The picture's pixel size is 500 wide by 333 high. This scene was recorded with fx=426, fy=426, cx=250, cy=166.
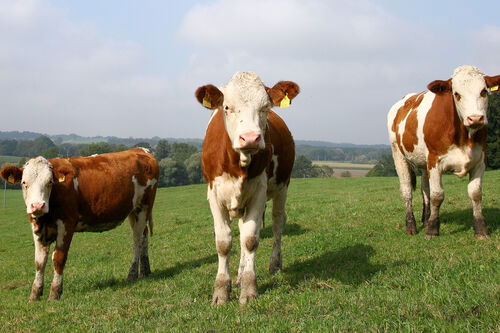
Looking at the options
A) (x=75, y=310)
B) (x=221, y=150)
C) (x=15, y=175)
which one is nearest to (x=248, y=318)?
(x=221, y=150)

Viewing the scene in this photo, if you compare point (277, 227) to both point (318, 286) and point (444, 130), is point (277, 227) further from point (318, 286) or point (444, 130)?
point (444, 130)

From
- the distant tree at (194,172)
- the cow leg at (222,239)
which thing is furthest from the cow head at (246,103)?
the distant tree at (194,172)

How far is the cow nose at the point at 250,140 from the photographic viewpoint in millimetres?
4699

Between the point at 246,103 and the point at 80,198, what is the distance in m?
4.95

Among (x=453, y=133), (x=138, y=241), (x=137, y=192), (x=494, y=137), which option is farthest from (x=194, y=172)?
(x=453, y=133)

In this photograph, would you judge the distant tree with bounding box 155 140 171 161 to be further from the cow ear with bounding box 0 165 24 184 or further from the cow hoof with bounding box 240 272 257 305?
the cow hoof with bounding box 240 272 257 305

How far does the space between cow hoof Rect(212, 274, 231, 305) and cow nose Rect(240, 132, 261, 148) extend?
2.11 m

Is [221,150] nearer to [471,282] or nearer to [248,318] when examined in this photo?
[248,318]

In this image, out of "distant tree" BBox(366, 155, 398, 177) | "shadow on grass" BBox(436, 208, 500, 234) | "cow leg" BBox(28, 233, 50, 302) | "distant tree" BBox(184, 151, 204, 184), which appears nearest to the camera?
"cow leg" BBox(28, 233, 50, 302)

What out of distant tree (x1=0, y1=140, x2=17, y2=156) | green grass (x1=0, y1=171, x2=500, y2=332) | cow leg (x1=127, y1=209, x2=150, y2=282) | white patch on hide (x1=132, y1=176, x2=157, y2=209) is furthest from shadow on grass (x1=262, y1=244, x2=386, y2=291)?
distant tree (x1=0, y1=140, x2=17, y2=156)

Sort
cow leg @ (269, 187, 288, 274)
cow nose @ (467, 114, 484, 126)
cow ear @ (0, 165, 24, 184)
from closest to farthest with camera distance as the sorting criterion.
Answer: cow nose @ (467, 114, 484, 126)
cow leg @ (269, 187, 288, 274)
cow ear @ (0, 165, 24, 184)

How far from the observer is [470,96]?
7.32m

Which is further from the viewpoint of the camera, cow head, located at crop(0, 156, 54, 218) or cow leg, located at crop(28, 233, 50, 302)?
cow leg, located at crop(28, 233, 50, 302)

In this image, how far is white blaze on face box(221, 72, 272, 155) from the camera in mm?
4770
